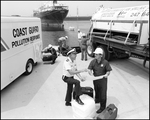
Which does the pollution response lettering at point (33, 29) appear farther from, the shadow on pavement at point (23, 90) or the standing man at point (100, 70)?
the standing man at point (100, 70)

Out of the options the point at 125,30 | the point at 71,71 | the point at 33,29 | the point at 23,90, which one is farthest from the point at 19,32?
the point at 125,30

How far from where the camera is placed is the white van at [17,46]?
4578 mm

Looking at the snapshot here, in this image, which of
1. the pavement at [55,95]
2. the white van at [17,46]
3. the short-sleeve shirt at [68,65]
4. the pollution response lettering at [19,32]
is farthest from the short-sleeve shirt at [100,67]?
the pollution response lettering at [19,32]

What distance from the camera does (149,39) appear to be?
4965mm

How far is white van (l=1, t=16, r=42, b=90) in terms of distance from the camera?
4578 mm

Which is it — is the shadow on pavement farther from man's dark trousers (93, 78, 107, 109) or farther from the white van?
man's dark trousers (93, 78, 107, 109)

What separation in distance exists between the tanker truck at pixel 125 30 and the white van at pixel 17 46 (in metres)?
3.57

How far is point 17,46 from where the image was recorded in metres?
5.46

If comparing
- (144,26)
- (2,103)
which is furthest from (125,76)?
(2,103)

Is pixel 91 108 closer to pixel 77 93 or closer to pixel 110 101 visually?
pixel 77 93

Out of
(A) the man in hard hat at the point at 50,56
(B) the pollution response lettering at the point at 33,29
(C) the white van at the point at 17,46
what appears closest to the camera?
(C) the white van at the point at 17,46

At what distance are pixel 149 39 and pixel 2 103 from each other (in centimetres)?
541

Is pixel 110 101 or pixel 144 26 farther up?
pixel 144 26

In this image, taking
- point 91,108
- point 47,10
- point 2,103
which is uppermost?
point 47,10
